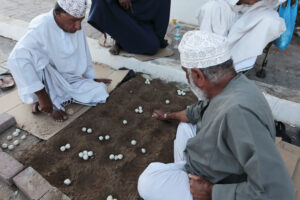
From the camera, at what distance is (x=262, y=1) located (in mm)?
2947

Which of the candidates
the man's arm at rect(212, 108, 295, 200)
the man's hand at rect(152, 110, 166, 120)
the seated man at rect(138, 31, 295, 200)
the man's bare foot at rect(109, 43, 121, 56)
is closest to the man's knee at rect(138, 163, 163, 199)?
the seated man at rect(138, 31, 295, 200)

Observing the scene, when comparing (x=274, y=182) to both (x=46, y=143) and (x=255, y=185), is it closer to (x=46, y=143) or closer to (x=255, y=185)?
(x=255, y=185)

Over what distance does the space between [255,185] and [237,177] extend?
0.78 feet

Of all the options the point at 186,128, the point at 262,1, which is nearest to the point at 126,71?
the point at 186,128

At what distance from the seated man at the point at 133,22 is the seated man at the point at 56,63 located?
0.84 meters

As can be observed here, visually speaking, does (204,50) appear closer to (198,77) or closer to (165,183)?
(198,77)

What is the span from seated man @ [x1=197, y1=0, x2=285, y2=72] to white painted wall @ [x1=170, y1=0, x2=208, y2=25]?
176cm

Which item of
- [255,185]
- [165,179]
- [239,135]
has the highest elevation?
[239,135]

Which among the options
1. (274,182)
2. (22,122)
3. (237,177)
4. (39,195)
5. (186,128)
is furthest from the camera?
(22,122)

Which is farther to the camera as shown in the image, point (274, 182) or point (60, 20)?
point (60, 20)

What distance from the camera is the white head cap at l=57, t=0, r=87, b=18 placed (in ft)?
7.56

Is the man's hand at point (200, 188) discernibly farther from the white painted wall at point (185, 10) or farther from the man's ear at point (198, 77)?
the white painted wall at point (185, 10)

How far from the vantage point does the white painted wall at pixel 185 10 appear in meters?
5.02

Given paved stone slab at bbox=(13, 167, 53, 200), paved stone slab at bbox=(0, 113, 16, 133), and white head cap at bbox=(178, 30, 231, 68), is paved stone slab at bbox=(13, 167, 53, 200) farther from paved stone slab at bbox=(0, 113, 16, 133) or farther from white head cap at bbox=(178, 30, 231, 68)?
white head cap at bbox=(178, 30, 231, 68)
